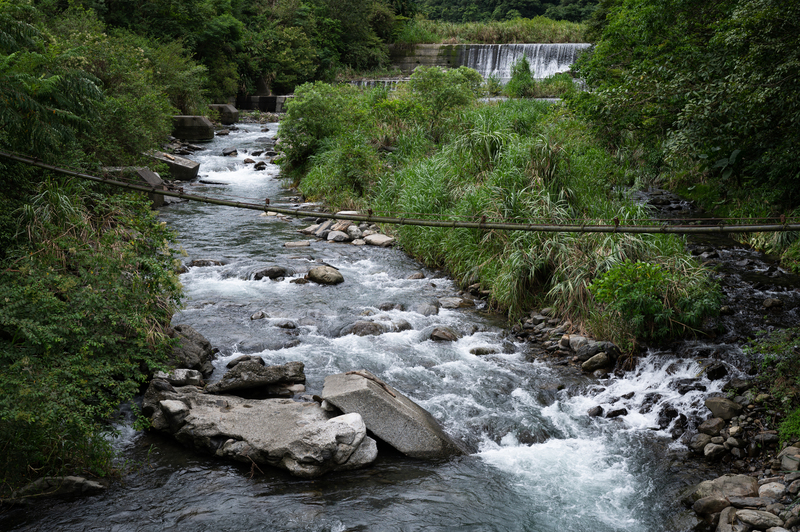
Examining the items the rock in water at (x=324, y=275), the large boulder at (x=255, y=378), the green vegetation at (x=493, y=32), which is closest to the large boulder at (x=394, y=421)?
the large boulder at (x=255, y=378)

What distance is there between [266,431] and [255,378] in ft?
3.17

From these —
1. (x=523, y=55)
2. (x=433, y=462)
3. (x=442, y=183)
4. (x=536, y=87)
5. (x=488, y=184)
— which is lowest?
(x=433, y=462)

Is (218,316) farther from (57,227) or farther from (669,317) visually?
(669,317)

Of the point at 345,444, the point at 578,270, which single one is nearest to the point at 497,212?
the point at 578,270

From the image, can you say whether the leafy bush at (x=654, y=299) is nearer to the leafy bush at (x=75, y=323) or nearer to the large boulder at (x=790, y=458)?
the large boulder at (x=790, y=458)

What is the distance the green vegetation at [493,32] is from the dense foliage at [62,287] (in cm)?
3367

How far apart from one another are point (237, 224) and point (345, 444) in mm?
9544

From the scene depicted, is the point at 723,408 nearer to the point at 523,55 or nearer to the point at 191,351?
the point at 191,351

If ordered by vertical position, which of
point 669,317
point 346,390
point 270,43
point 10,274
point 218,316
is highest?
point 270,43

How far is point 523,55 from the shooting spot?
33500 mm

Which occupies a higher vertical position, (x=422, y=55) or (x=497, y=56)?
(x=422, y=55)

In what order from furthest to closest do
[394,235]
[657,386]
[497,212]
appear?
[394,235], [497,212], [657,386]

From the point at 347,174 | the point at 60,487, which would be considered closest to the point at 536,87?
the point at 347,174

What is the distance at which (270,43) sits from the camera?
3631 centimetres
